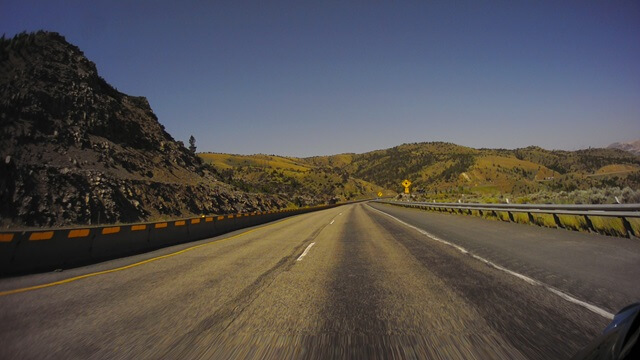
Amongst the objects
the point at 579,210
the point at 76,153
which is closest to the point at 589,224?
the point at 579,210

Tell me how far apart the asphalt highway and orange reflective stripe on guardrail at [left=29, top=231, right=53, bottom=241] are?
130cm

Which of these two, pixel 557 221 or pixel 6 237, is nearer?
pixel 6 237

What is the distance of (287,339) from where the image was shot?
12.0 ft

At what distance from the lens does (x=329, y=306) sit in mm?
4789

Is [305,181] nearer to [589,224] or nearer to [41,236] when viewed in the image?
[589,224]

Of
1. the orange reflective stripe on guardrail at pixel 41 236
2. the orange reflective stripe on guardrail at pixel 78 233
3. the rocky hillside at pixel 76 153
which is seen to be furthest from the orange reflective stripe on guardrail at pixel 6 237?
the rocky hillside at pixel 76 153

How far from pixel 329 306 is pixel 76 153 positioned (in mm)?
33204

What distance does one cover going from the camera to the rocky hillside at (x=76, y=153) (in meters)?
24.3

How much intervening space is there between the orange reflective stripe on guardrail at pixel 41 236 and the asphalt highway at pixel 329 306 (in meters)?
1.30

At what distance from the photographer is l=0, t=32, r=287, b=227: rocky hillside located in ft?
79.9

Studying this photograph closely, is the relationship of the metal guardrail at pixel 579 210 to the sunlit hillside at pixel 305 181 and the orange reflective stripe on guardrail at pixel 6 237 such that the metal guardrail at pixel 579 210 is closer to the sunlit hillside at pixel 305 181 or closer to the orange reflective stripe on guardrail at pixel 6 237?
the orange reflective stripe on guardrail at pixel 6 237

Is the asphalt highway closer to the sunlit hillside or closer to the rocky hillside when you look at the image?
the rocky hillside

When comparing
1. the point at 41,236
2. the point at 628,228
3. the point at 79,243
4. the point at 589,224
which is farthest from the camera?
the point at 589,224

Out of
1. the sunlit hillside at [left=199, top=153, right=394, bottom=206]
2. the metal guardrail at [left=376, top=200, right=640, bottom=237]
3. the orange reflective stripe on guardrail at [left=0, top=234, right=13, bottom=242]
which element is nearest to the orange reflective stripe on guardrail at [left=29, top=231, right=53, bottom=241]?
the orange reflective stripe on guardrail at [left=0, top=234, right=13, bottom=242]
